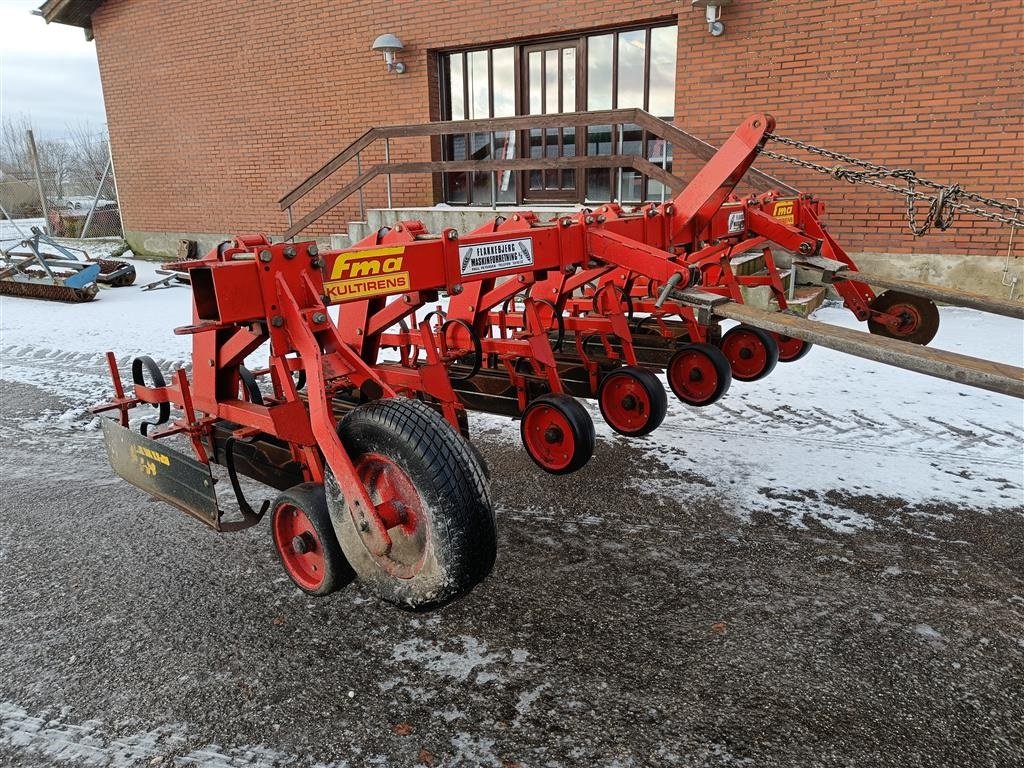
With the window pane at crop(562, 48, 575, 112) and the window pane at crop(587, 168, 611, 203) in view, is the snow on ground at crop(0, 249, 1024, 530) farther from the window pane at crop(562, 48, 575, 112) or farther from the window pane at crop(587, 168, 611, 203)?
the window pane at crop(562, 48, 575, 112)

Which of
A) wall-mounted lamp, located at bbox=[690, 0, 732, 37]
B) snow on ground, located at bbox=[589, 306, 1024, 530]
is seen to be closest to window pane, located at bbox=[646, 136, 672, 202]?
wall-mounted lamp, located at bbox=[690, 0, 732, 37]

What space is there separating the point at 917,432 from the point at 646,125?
476 cm

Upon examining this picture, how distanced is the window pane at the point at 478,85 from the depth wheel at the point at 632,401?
778 cm

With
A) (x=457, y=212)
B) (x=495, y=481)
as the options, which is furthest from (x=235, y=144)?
(x=495, y=481)

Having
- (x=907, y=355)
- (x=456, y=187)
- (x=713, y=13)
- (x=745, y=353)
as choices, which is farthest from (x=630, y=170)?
(x=907, y=355)

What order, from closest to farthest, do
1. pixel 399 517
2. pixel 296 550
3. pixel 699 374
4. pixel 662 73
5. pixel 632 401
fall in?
pixel 399 517 → pixel 296 550 → pixel 632 401 → pixel 699 374 → pixel 662 73

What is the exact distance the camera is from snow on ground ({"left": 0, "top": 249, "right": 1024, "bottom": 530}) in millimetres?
4090

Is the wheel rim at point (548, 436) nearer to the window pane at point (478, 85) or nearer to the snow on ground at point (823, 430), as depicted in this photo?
the snow on ground at point (823, 430)

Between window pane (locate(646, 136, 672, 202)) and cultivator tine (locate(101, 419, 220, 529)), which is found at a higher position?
window pane (locate(646, 136, 672, 202))

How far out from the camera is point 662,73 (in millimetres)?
9711

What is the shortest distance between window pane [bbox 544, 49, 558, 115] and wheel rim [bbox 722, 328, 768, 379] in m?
6.10

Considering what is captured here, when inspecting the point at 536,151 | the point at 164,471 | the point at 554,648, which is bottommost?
the point at 554,648

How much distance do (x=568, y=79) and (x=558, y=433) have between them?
7.83m

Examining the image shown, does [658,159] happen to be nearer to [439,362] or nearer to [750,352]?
[750,352]
